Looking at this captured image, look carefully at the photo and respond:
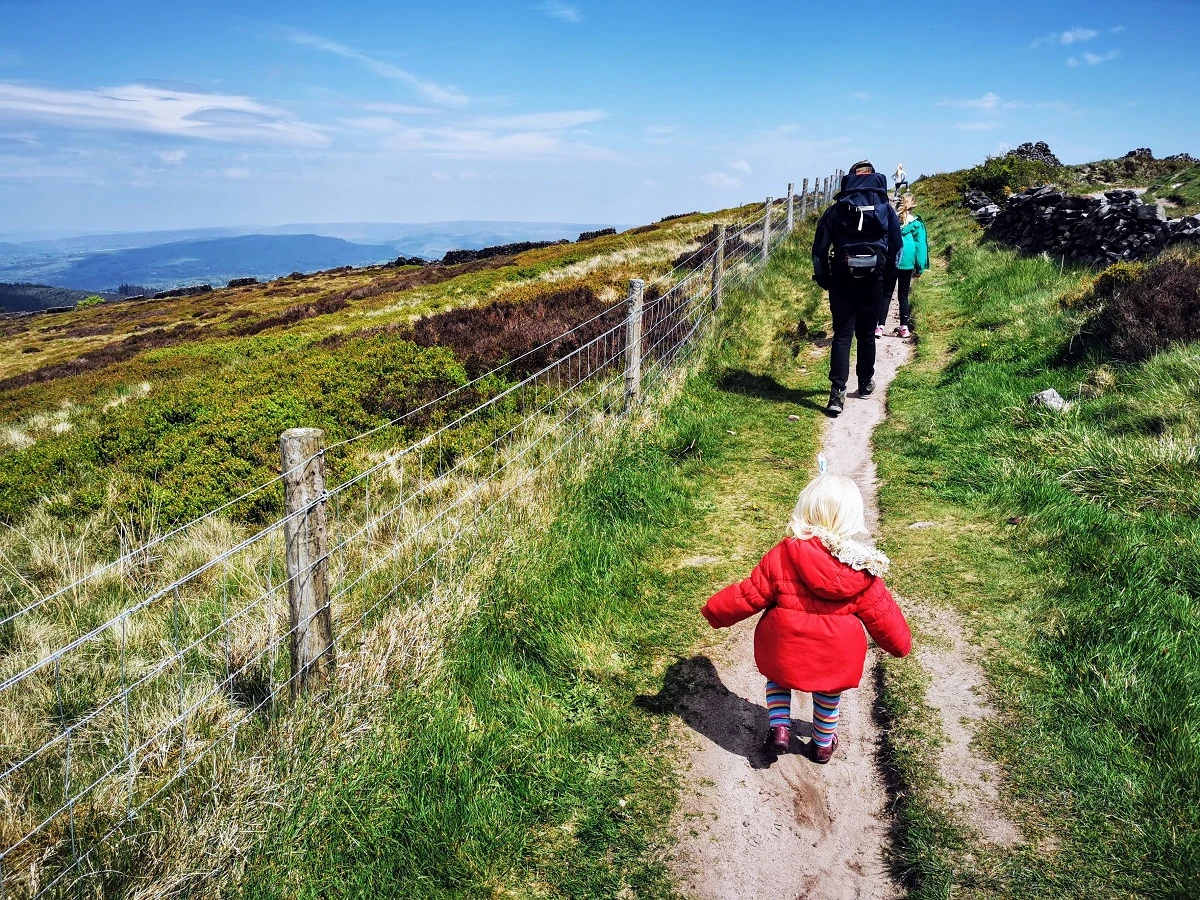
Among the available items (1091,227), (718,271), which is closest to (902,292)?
(718,271)

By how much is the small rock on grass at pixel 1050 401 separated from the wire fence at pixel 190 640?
4109 millimetres

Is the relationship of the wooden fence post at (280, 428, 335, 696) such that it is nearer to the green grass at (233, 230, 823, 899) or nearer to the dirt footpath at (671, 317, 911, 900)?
the green grass at (233, 230, 823, 899)

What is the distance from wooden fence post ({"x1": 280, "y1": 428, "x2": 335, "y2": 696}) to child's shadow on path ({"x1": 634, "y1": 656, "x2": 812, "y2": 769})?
1734mm

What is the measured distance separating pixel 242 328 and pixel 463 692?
104 feet

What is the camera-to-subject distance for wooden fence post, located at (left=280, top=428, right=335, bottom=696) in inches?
123

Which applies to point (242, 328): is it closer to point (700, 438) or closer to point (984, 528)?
point (700, 438)

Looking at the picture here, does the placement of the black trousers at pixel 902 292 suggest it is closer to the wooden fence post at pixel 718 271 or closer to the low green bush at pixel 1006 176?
the wooden fence post at pixel 718 271

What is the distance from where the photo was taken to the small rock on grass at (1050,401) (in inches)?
278

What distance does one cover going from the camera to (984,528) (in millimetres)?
5531

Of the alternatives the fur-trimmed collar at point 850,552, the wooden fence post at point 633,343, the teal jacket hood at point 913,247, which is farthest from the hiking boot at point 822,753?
the teal jacket hood at point 913,247

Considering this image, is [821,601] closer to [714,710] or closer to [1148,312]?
[714,710]

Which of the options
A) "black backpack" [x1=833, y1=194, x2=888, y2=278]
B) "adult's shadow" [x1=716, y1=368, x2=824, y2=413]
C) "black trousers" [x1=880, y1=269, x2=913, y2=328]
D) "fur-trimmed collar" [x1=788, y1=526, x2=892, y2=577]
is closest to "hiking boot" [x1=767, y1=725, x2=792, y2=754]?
"fur-trimmed collar" [x1=788, y1=526, x2=892, y2=577]

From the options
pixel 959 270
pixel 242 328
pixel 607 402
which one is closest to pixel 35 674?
pixel 607 402

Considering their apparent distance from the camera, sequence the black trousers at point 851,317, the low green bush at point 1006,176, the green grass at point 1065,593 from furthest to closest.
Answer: the low green bush at point 1006,176
the black trousers at point 851,317
the green grass at point 1065,593
